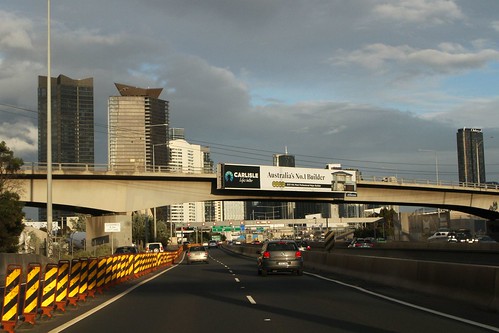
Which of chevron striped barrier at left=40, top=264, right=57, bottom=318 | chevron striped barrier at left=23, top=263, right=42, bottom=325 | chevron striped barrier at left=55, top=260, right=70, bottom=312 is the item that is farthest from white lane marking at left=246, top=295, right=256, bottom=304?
chevron striped barrier at left=23, top=263, right=42, bottom=325

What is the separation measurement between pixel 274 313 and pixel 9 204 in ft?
145

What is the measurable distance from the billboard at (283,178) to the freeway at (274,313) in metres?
47.5

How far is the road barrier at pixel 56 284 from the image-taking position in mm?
11367

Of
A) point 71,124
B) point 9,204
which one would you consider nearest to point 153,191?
point 9,204

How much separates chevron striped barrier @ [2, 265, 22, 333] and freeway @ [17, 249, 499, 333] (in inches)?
26.4

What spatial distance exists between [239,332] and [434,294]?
24.9 ft

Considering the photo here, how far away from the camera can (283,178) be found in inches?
2849

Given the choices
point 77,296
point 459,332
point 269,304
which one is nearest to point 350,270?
point 269,304

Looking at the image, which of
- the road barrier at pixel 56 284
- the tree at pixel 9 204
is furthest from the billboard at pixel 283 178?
the road barrier at pixel 56 284

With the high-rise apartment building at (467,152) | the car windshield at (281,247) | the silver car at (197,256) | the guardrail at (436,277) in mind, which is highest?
the high-rise apartment building at (467,152)

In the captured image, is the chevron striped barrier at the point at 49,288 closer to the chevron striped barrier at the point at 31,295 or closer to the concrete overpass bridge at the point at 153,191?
the chevron striped barrier at the point at 31,295

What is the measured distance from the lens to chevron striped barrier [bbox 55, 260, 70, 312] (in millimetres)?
14727

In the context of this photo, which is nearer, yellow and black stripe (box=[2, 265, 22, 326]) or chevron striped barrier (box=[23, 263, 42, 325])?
yellow and black stripe (box=[2, 265, 22, 326])

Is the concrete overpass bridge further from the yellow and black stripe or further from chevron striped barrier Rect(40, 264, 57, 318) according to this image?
the yellow and black stripe
